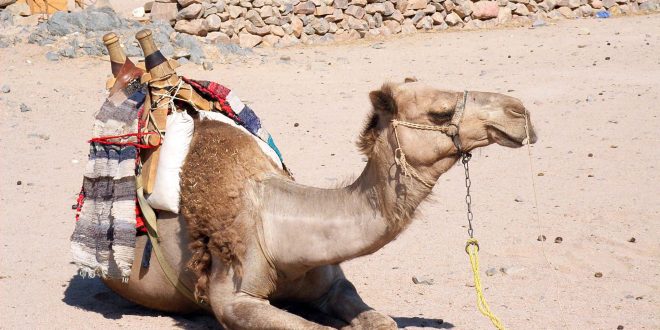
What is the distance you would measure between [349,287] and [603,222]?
3021 mm

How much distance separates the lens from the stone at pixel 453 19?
18484mm

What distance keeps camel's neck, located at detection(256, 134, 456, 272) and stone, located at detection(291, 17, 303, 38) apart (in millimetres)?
11770

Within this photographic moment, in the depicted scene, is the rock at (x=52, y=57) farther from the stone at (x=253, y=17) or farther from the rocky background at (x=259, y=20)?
the stone at (x=253, y=17)

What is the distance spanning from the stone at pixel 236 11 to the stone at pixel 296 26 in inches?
32.3

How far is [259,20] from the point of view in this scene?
16812 mm

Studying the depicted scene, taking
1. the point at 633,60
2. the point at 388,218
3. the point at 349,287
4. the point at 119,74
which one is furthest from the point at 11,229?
the point at 633,60

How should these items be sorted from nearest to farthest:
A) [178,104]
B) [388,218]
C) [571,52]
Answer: [388,218], [178,104], [571,52]

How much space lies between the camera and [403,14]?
18.2m

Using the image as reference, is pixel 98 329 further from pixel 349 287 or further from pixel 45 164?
pixel 45 164

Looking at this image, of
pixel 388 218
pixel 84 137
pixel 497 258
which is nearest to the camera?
pixel 388 218

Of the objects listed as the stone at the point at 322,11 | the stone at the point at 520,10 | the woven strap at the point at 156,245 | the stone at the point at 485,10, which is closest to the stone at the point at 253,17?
the stone at the point at 322,11

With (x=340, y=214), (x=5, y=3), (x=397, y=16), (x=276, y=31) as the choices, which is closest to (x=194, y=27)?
(x=276, y=31)

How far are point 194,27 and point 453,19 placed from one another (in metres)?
4.85

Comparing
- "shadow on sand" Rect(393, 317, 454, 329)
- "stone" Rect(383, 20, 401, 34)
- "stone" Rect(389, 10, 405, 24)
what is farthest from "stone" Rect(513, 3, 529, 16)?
"shadow on sand" Rect(393, 317, 454, 329)
